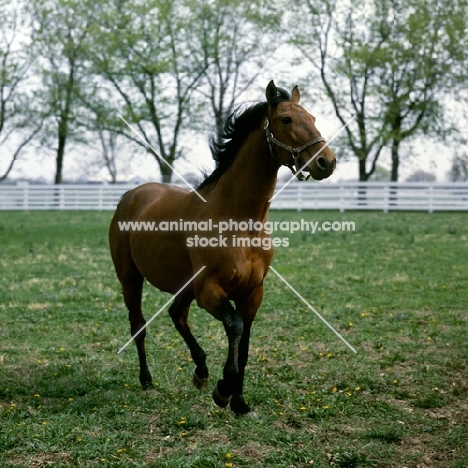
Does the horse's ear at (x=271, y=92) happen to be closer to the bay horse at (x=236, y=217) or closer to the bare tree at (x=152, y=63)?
the bay horse at (x=236, y=217)

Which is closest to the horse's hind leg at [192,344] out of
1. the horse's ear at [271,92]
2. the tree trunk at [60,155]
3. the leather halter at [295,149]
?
the leather halter at [295,149]

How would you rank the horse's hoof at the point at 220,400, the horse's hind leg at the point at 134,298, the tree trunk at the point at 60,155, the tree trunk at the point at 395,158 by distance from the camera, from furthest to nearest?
the tree trunk at the point at 60,155 → the tree trunk at the point at 395,158 → the horse's hind leg at the point at 134,298 → the horse's hoof at the point at 220,400

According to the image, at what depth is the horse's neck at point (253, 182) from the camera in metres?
4.68

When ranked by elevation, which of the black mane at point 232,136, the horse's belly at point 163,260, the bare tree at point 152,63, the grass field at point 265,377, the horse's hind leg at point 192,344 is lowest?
the grass field at point 265,377

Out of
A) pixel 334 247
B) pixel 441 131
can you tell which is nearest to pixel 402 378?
pixel 334 247

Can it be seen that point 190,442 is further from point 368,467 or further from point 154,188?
point 154,188

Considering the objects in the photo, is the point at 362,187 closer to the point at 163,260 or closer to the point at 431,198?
the point at 431,198

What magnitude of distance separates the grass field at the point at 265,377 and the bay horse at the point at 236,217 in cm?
49

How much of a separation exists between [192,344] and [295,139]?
83.5 inches

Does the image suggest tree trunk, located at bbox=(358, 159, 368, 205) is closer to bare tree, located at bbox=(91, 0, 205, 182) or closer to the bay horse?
bare tree, located at bbox=(91, 0, 205, 182)

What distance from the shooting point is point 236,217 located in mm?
4703

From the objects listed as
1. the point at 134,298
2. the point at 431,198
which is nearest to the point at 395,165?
the point at 431,198

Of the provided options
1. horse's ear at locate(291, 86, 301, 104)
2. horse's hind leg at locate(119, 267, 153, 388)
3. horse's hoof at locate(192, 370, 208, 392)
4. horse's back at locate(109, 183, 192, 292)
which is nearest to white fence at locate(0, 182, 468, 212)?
horse's back at locate(109, 183, 192, 292)

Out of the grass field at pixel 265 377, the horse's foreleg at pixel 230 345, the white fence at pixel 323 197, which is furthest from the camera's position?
the white fence at pixel 323 197
